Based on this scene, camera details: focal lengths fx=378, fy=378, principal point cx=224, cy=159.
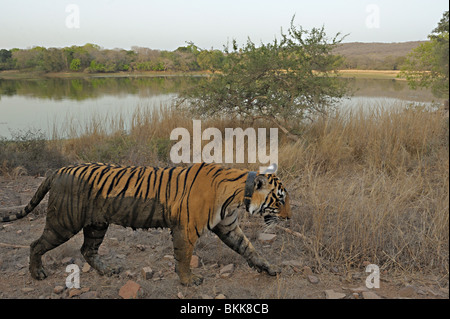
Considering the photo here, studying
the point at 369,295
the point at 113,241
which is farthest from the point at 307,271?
the point at 113,241

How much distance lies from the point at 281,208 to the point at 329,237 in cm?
142

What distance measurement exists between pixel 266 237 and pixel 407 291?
1639 millimetres

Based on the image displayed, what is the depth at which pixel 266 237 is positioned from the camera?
448 cm

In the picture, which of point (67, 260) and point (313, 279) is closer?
point (313, 279)

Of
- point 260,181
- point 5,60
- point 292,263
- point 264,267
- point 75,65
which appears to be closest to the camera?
point 260,181

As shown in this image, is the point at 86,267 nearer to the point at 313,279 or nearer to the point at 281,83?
the point at 313,279

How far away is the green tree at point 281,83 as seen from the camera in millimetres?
9000

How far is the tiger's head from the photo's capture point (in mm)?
3127

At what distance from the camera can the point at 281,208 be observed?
10.7 feet

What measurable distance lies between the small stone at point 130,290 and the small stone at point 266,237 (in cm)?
162

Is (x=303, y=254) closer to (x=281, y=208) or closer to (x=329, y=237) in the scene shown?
(x=329, y=237)

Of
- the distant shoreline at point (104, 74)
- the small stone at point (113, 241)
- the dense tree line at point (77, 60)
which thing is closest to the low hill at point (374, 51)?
the distant shoreline at point (104, 74)

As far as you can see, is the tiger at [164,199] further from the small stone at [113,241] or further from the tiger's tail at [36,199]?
the small stone at [113,241]

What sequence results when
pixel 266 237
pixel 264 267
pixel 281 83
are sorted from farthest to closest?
pixel 281 83, pixel 266 237, pixel 264 267
